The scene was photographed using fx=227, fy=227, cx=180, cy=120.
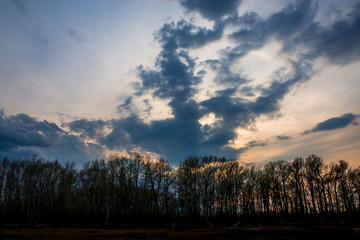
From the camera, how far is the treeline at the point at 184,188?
68.0 metres

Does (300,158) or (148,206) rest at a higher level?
(300,158)

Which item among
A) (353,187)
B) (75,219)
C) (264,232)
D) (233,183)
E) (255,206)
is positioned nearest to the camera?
(264,232)

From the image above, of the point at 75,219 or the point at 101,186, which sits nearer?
the point at 75,219

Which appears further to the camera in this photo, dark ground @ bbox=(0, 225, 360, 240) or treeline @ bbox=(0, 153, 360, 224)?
treeline @ bbox=(0, 153, 360, 224)

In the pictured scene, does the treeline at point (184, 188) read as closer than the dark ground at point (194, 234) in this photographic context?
No

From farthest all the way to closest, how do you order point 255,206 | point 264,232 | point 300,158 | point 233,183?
point 255,206 → point 233,183 → point 300,158 → point 264,232

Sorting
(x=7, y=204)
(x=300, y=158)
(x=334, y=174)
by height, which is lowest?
(x=7, y=204)

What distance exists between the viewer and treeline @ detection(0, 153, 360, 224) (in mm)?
68000

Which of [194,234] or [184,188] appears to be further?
[184,188]

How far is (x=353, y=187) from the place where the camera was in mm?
67000

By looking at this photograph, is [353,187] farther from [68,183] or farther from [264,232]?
[68,183]

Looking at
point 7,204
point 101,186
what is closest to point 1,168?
point 7,204

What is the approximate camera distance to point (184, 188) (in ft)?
251

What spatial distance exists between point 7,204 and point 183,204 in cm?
5345
